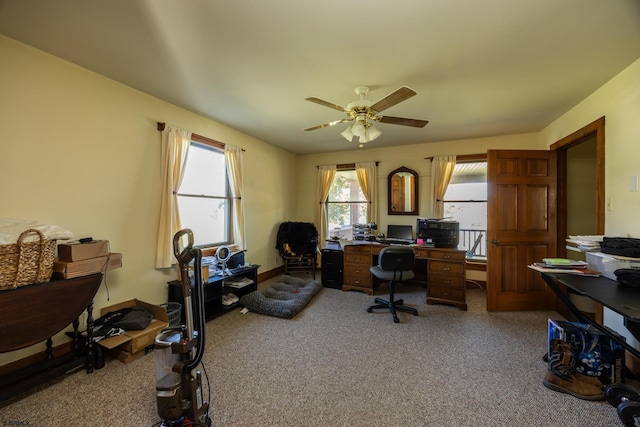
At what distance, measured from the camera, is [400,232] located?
4.34m

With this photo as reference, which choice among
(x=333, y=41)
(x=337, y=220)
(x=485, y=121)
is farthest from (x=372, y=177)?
(x=333, y=41)

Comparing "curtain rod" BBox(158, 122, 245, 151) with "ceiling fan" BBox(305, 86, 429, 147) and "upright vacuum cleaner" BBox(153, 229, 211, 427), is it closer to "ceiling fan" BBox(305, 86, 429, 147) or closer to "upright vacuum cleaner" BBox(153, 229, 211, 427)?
"ceiling fan" BBox(305, 86, 429, 147)

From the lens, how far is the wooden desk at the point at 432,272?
3.24 metres

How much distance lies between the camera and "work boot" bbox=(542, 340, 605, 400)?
1.66 meters

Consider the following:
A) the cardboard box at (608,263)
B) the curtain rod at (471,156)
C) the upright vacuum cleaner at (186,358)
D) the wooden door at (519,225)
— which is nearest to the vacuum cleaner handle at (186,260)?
the upright vacuum cleaner at (186,358)

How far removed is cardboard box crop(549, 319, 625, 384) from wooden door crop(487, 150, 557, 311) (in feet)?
4.30

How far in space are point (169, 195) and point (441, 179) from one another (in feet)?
13.2

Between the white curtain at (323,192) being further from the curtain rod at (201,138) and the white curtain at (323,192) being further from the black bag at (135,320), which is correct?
the black bag at (135,320)

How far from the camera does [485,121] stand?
3350 millimetres

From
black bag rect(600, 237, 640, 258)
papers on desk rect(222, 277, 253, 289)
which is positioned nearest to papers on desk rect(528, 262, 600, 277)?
black bag rect(600, 237, 640, 258)

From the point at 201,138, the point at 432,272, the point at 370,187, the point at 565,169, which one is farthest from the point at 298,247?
the point at 565,169

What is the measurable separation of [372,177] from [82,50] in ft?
13.1

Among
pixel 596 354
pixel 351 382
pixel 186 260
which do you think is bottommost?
pixel 351 382

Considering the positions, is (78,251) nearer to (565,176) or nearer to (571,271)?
(571,271)
